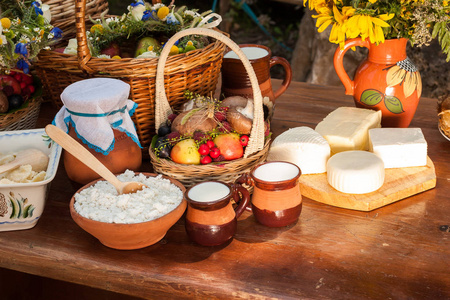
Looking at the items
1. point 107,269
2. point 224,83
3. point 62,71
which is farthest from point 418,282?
point 62,71

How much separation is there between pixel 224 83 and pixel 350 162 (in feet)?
1.56

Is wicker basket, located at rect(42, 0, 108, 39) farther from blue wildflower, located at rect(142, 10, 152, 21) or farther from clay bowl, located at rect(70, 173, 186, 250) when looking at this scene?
clay bowl, located at rect(70, 173, 186, 250)

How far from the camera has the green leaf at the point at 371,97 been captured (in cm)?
144

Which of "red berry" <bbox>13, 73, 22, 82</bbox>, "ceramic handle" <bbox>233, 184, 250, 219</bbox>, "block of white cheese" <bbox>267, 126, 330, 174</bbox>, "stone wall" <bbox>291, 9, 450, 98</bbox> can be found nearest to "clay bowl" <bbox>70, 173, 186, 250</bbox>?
"ceramic handle" <bbox>233, 184, 250, 219</bbox>

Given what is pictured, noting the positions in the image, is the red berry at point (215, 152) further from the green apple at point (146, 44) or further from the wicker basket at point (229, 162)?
the green apple at point (146, 44)

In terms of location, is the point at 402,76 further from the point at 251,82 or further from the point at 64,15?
the point at 64,15

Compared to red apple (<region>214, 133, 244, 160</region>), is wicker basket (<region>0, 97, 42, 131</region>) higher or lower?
lower

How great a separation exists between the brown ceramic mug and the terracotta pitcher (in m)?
0.61

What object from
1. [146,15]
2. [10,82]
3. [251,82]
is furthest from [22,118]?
[251,82]

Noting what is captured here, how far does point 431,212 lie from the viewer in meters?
1.19

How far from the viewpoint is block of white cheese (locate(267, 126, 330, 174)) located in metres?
1.27

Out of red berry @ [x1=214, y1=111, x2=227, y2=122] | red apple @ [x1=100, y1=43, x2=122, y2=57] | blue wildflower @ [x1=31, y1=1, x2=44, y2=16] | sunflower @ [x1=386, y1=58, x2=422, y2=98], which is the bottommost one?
red berry @ [x1=214, y1=111, x2=227, y2=122]

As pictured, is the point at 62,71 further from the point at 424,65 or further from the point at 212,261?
the point at 424,65

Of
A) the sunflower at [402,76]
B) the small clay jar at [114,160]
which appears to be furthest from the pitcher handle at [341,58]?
the small clay jar at [114,160]
